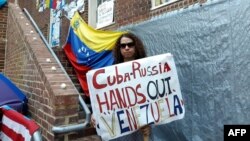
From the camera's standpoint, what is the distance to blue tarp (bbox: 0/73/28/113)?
13.4 feet

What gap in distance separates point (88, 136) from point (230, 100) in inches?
74.4

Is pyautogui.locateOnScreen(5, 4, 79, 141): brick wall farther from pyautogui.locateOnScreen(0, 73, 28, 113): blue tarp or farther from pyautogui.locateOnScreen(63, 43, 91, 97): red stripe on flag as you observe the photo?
pyautogui.locateOnScreen(63, 43, 91, 97): red stripe on flag

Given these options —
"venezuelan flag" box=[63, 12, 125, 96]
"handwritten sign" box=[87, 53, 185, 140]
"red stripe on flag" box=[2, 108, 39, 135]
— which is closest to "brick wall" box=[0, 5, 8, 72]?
"venezuelan flag" box=[63, 12, 125, 96]

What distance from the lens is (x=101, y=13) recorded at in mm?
Result: 7027

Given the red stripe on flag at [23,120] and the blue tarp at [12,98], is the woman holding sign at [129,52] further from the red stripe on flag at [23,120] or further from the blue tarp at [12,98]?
the blue tarp at [12,98]

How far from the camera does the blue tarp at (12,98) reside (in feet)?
13.4

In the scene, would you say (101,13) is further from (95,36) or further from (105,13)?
(95,36)

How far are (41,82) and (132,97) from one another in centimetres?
162

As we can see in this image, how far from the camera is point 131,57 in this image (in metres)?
2.70

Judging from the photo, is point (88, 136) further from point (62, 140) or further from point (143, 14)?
point (143, 14)

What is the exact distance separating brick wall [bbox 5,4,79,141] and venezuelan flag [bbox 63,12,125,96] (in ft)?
3.40

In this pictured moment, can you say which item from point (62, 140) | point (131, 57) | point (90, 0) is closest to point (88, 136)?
point (62, 140)

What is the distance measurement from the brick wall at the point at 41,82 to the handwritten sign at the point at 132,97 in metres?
0.80

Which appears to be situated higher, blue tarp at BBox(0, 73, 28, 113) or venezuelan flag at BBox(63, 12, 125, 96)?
venezuelan flag at BBox(63, 12, 125, 96)
